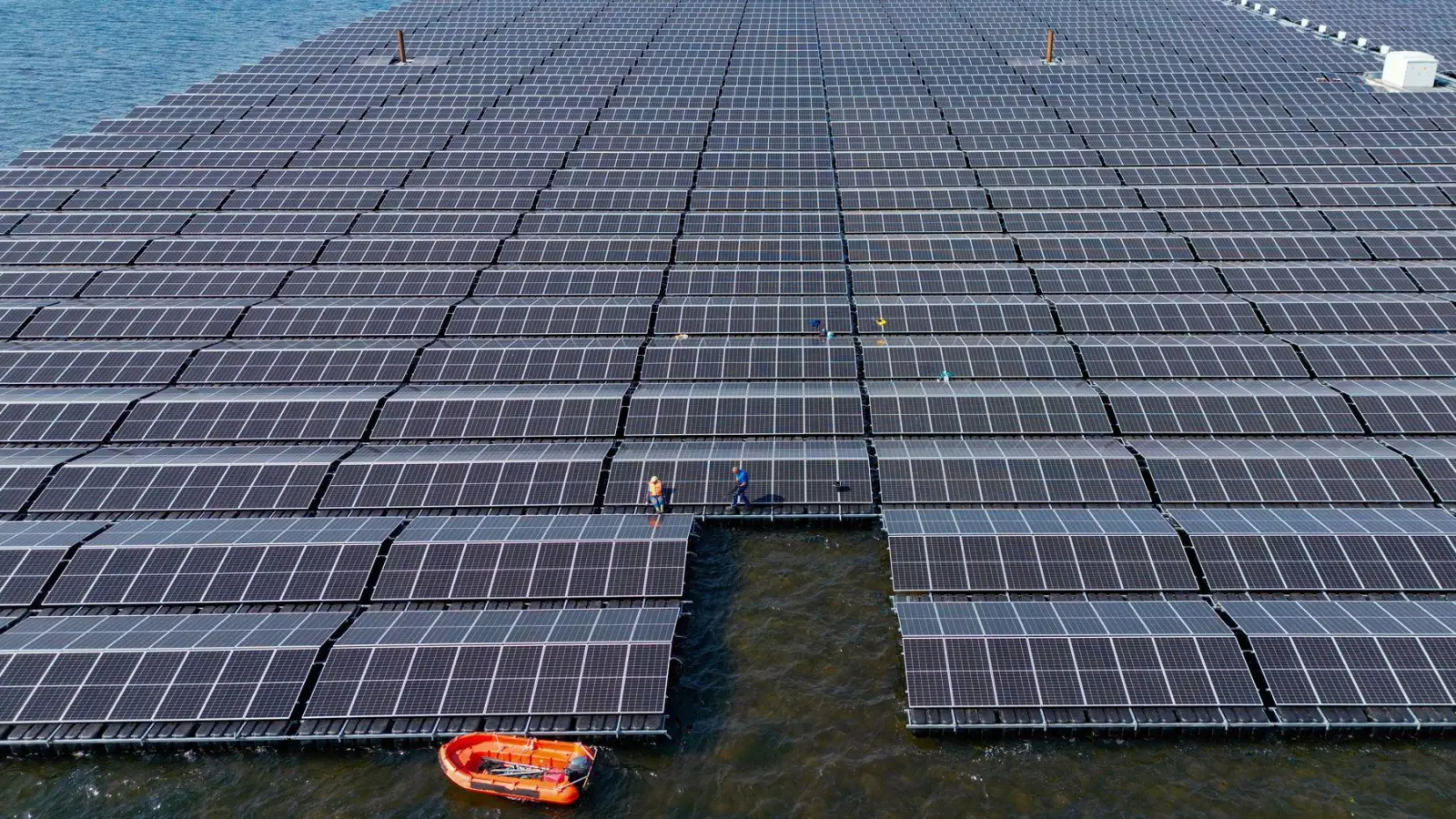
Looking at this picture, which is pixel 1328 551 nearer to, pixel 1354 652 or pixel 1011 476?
pixel 1354 652

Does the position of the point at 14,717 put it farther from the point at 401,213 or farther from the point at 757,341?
the point at 401,213

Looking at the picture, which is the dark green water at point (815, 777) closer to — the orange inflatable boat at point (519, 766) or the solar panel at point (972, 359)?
the orange inflatable boat at point (519, 766)

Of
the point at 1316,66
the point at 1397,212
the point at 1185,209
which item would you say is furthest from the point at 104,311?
the point at 1316,66

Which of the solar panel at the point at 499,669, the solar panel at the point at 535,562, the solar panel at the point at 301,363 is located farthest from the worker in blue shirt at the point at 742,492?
the solar panel at the point at 301,363

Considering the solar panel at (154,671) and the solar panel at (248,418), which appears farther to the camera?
the solar panel at (248,418)

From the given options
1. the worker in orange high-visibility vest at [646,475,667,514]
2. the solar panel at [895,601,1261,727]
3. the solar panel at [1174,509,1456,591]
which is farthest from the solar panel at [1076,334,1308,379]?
the worker in orange high-visibility vest at [646,475,667,514]

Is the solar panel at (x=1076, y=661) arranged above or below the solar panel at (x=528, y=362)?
below

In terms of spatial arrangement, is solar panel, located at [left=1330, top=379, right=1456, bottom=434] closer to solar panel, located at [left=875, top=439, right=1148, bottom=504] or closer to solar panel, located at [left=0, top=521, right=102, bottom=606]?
solar panel, located at [left=875, top=439, right=1148, bottom=504]
